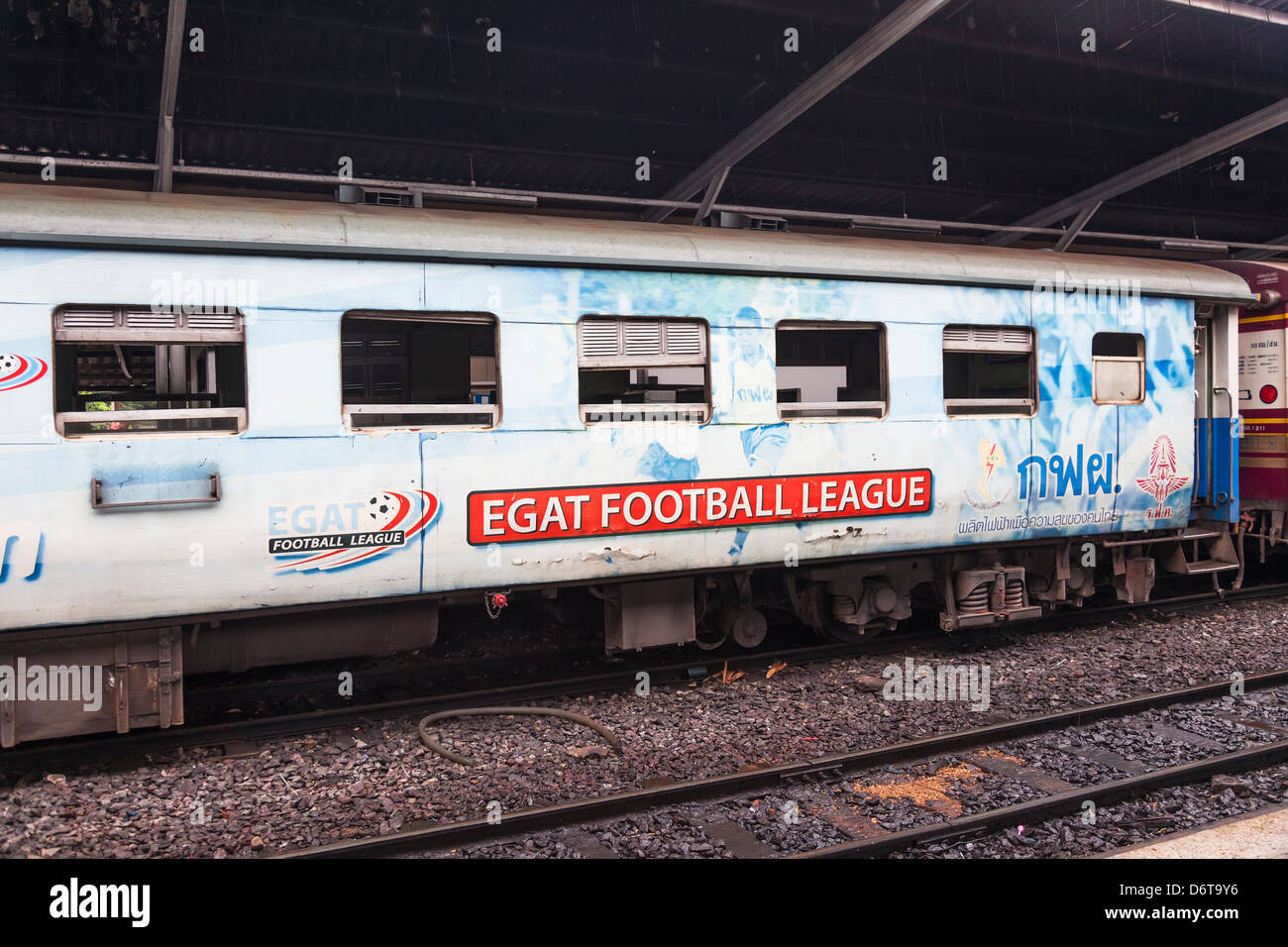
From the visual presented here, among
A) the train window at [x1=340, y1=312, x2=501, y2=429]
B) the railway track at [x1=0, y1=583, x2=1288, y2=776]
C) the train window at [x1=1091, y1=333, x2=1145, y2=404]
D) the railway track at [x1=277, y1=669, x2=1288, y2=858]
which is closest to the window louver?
the train window at [x1=340, y1=312, x2=501, y2=429]

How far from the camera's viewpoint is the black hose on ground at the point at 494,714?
18.3ft

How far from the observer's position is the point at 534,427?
20.1 ft

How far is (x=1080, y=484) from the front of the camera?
807 cm

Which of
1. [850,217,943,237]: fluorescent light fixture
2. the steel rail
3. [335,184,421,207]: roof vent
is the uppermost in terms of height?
[850,217,943,237]: fluorescent light fixture

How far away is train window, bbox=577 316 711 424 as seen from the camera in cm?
635

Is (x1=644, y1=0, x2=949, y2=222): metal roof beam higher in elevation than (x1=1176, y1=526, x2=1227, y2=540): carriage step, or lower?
higher

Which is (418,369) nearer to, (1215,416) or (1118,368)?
(1118,368)

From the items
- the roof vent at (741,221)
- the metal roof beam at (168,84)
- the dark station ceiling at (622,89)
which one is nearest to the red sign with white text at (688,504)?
the roof vent at (741,221)

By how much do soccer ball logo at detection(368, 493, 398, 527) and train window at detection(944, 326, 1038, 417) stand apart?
14.6 ft

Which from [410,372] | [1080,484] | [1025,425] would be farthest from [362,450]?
[1080,484]

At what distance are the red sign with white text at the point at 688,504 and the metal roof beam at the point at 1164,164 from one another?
7.08 meters

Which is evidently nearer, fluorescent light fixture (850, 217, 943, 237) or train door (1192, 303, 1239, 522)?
fluorescent light fixture (850, 217, 943, 237)

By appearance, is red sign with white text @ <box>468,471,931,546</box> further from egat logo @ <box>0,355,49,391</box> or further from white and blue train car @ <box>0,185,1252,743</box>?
egat logo @ <box>0,355,49,391</box>

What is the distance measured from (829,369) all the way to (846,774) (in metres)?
3.25
